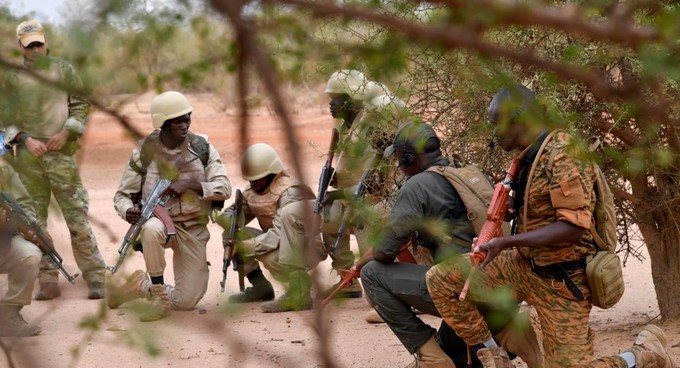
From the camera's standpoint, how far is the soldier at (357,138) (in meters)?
5.91

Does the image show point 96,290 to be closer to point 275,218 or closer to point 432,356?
point 275,218

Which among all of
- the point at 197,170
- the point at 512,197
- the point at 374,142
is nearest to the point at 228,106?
the point at 197,170

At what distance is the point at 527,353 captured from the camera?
5902 millimetres

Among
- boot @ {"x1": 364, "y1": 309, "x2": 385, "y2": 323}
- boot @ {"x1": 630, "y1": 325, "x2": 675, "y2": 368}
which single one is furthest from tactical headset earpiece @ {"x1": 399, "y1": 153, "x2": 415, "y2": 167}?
boot @ {"x1": 364, "y1": 309, "x2": 385, "y2": 323}

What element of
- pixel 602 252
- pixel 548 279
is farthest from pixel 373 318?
pixel 602 252

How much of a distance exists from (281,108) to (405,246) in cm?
461

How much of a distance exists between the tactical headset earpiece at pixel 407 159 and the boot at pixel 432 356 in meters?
0.92

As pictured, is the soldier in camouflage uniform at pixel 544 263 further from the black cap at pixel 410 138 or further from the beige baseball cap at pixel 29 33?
the beige baseball cap at pixel 29 33

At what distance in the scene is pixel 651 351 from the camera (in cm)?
578

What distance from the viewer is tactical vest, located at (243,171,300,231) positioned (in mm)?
8688

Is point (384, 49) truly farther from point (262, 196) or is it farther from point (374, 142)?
point (262, 196)

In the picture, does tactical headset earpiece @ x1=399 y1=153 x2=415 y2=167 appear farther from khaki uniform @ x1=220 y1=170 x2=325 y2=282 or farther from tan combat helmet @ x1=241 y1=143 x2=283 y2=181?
tan combat helmet @ x1=241 y1=143 x2=283 y2=181

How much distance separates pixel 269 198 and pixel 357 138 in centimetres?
Result: 294

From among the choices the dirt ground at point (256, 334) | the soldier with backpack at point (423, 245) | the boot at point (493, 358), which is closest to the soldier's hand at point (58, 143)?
the dirt ground at point (256, 334)
